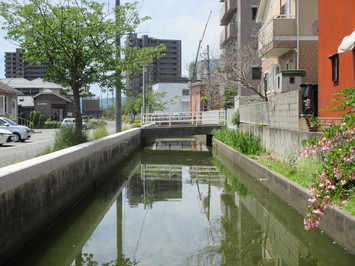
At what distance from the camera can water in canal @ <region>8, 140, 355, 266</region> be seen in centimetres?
613

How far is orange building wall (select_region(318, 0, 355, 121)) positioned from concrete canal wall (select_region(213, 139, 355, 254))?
2.17 m

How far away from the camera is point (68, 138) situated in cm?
1350

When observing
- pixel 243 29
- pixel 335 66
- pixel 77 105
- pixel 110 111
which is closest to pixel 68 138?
pixel 77 105

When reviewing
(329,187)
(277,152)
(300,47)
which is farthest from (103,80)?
(329,187)

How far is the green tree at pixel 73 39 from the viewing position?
520 inches

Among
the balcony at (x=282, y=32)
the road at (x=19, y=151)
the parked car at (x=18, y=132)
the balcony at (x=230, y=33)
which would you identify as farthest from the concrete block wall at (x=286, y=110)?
the balcony at (x=230, y=33)

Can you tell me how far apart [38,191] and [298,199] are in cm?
509

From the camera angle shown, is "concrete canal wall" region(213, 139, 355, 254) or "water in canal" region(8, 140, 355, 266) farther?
"water in canal" region(8, 140, 355, 266)

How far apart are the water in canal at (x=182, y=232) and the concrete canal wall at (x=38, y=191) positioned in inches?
10.1

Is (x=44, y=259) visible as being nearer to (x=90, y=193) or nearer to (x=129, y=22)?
(x=90, y=193)

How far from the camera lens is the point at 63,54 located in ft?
45.3

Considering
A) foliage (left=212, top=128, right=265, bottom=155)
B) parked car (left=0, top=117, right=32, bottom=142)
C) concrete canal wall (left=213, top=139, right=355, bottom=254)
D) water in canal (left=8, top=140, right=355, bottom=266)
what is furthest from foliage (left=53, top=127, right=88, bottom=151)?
parked car (left=0, top=117, right=32, bottom=142)

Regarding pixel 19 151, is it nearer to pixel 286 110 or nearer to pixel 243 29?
pixel 286 110

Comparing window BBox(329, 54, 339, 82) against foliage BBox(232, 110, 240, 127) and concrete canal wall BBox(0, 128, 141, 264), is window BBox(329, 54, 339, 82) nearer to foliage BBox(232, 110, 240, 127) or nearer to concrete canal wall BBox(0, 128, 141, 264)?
concrete canal wall BBox(0, 128, 141, 264)
